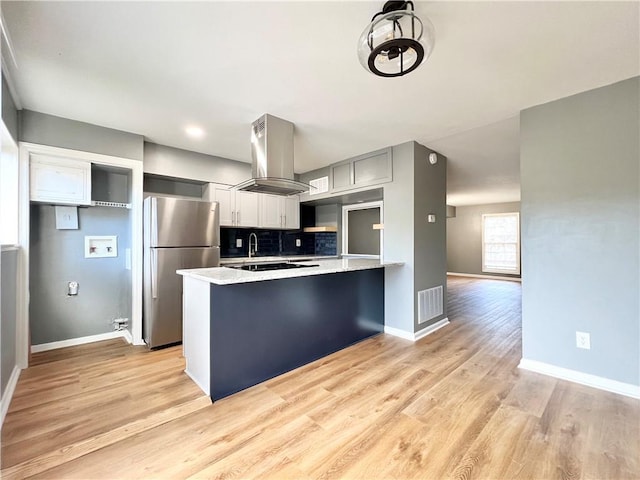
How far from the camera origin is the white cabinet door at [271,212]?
14.5ft

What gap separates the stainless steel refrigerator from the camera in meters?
3.03

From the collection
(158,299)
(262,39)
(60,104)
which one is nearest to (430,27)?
(262,39)

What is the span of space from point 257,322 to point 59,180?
2.43m

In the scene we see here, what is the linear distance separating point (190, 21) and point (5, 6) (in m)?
0.91

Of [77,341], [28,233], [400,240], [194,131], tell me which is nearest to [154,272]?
[28,233]

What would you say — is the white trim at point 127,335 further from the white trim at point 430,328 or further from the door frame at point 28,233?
the white trim at point 430,328

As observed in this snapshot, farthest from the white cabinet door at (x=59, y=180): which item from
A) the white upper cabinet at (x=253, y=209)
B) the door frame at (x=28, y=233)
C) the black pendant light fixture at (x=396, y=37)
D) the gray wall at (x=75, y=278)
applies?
the black pendant light fixture at (x=396, y=37)

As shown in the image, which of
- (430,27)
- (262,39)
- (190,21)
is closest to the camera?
(430,27)

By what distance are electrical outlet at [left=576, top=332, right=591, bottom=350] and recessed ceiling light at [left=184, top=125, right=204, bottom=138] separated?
400 centimetres

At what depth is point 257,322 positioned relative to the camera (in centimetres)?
229

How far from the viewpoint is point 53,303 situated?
3006 millimetres

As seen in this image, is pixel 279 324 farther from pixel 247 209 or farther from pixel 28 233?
pixel 28 233

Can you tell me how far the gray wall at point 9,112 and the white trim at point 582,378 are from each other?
15.5 ft

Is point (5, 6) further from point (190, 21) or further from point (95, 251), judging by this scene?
point (95, 251)
